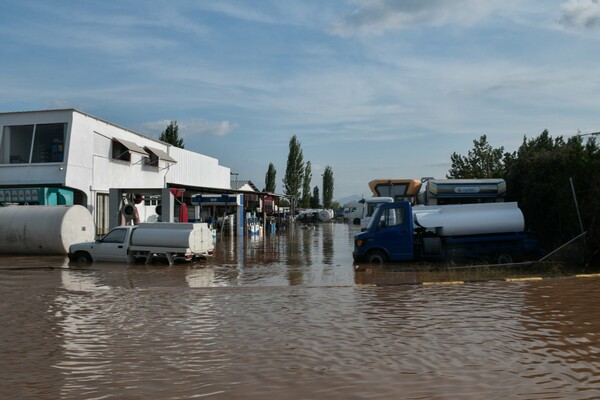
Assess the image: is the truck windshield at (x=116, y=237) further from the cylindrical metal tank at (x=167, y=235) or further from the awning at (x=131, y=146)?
Answer: the awning at (x=131, y=146)

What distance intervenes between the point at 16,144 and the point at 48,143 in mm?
2134

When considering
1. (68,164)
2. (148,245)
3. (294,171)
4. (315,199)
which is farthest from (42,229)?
(315,199)

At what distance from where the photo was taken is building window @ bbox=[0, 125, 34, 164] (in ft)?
103

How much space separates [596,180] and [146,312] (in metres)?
13.8

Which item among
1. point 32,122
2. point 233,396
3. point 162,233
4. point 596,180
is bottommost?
point 233,396

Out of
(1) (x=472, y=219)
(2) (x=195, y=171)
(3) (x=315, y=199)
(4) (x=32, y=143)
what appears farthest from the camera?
(3) (x=315, y=199)

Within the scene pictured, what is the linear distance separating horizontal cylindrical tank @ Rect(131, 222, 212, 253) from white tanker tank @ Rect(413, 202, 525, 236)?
25.8ft

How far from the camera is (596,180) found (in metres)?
16.8

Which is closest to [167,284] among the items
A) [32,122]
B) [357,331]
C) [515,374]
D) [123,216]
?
[357,331]

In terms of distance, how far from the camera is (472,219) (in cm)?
1877

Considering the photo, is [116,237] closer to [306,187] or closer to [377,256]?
[377,256]

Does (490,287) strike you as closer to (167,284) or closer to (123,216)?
(167,284)

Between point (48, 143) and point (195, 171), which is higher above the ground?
point (195, 171)

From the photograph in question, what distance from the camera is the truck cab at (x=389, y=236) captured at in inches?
742
